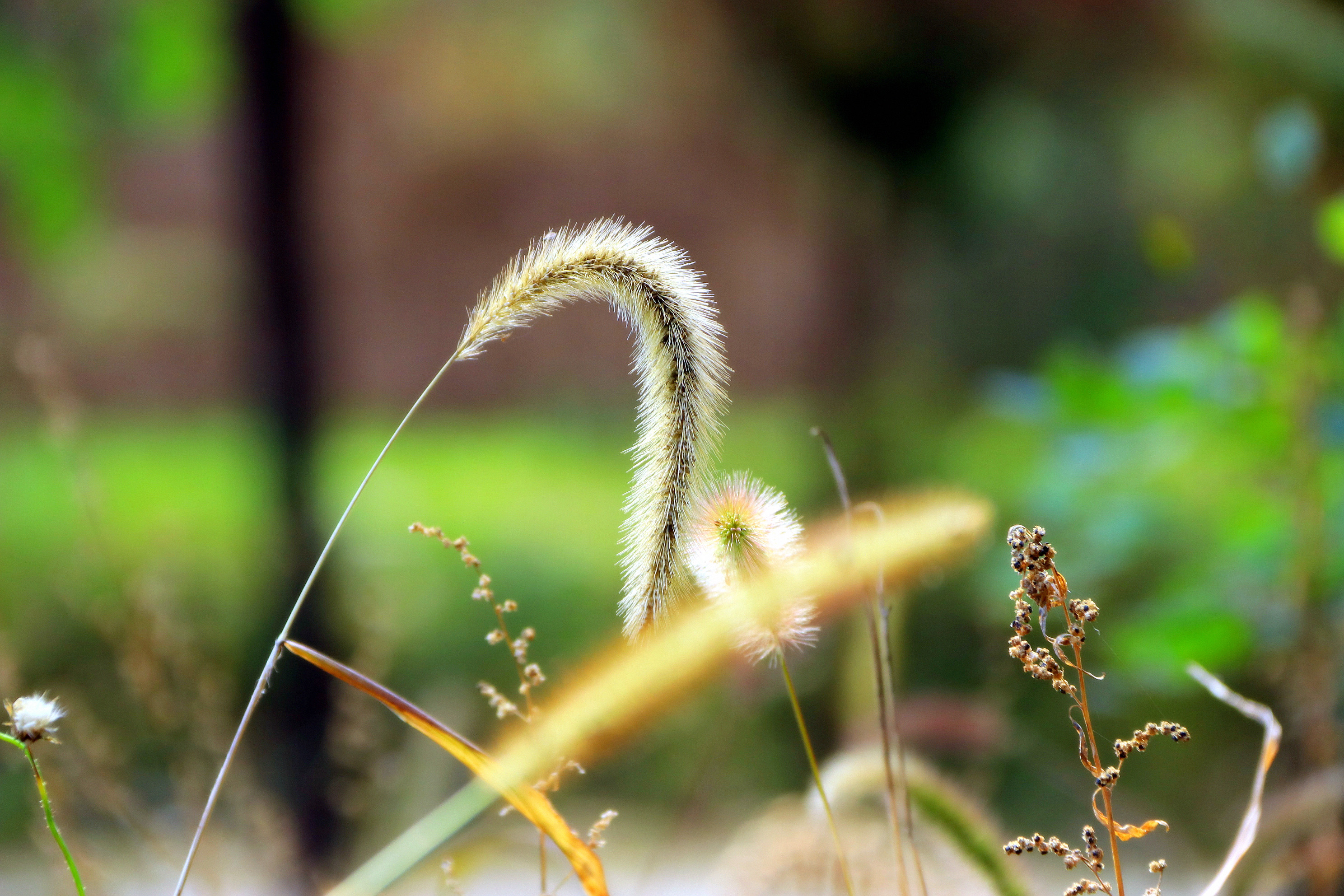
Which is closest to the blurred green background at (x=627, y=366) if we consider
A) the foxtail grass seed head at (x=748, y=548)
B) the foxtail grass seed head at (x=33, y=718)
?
the foxtail grass seed head at (x=748, y=548)

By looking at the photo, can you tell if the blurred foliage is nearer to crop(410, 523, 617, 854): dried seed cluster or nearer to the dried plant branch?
the dried plant branch

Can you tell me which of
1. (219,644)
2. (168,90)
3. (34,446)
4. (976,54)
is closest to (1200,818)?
(976,54)

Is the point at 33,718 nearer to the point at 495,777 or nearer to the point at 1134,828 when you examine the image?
the point at 495,777

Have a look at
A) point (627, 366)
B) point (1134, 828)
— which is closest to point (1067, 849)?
point (1134, 828)

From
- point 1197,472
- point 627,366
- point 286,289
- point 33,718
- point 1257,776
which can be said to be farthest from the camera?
point 627,366

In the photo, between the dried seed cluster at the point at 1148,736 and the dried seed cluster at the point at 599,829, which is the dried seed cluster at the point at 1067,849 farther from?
the dried seed cluster at the point at 599,829

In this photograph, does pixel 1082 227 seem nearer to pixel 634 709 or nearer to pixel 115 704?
pixel 634 709
